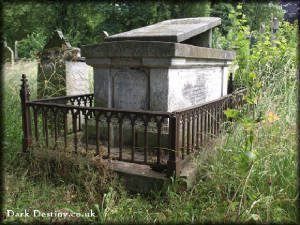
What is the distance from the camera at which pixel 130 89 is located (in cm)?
403

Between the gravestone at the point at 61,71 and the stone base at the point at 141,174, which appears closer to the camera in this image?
the stone base at the point at 141,174

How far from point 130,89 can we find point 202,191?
1.84 meters

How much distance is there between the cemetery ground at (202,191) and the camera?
2.35 meters

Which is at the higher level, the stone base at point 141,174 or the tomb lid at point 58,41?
the tomb lid at point 58,41

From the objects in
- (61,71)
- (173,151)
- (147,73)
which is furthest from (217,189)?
(61,71)

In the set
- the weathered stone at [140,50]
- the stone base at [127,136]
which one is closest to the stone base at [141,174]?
the stone base at [127,136]

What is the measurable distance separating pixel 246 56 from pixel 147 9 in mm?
18939

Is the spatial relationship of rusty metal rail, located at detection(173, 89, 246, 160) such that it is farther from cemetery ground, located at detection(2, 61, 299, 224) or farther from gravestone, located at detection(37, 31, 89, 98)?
gravestone, located at detection(37, 31, 89, 98)

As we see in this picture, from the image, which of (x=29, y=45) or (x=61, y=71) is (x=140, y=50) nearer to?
(x=61, y=71)

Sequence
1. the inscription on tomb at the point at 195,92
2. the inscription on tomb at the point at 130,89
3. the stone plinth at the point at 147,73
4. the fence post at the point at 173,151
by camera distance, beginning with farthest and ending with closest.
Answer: the inscription on tomb at the point at 195,92 < the inscription on tomb at the point at 130,89 < the stone plinth at the point at 147,73 < the fence post at the point at 173,151

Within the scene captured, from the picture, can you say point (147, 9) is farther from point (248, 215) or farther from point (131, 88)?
point (248, 215)

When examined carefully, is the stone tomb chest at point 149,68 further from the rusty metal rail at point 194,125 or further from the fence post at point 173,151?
the fence post at point 173,151

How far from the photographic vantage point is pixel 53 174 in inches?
135

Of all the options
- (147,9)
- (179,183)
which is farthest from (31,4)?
(179,183)
